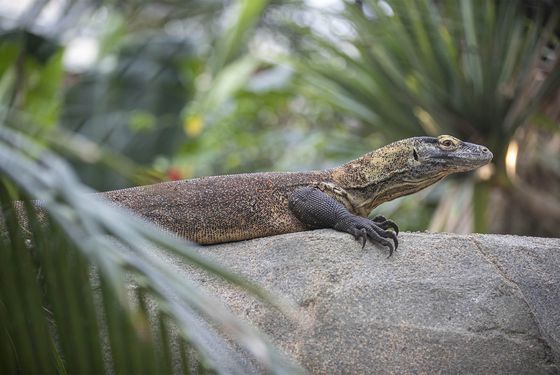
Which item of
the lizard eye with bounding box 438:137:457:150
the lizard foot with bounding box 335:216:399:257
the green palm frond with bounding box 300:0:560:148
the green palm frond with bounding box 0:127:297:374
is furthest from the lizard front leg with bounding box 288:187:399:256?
the green palm frond with bounding box 300:0:560:148

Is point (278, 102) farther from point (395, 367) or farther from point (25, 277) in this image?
point (25, 277)

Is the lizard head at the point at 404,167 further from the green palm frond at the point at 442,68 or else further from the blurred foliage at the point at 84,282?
the blurred foliage at the point at 84,282

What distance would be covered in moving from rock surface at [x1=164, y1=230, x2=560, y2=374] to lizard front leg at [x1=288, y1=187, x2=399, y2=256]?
69 mm

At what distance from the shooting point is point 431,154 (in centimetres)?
484

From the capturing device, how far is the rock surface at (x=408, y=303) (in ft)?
12.0

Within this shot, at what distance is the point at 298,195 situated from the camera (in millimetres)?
4715

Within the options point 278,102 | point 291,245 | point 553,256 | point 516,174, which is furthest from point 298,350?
point 278,102

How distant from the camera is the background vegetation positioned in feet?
4.86

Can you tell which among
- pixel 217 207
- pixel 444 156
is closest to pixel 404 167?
pixel 444 156

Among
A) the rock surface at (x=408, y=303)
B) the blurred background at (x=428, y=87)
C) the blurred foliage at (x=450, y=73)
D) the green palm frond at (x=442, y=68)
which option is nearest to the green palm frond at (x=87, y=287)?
the rock surface at (x=408, y=303)

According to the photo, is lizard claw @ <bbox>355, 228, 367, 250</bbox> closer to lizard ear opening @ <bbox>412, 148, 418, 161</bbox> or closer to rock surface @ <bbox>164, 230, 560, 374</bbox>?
rock surface @ <bbox>164, 230, 560, 374</bbox>

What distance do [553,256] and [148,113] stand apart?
885cm

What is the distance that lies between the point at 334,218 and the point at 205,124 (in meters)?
7.33

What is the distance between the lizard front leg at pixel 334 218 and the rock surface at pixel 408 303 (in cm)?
7
